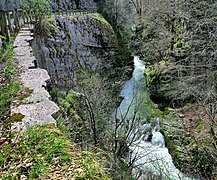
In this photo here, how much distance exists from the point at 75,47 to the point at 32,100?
13.3 metres

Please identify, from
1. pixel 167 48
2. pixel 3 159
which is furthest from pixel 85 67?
pixel 3 159

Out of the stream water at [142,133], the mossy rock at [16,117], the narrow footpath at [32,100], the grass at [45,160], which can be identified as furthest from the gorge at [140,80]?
the grass at [45,160]

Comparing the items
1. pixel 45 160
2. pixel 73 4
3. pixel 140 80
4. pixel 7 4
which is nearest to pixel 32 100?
pixel 45 160

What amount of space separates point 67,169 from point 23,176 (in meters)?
0.40

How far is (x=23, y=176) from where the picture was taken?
2.01 meters

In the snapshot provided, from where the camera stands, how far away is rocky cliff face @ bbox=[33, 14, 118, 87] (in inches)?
570

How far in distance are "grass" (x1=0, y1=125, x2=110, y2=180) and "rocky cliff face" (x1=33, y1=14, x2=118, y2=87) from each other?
34.8 feet

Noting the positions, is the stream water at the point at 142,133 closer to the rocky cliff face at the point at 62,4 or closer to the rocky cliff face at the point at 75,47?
the rocky cliff face at the point at 75,47

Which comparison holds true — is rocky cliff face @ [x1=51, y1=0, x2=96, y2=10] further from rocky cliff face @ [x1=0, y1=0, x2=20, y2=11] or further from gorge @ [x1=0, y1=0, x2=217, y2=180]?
rocky cliff face @ [x1=0, y1=0, x2=20, y2=11]

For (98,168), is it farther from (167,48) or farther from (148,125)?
(167,48)

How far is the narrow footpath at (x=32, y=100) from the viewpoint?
312 centimetres

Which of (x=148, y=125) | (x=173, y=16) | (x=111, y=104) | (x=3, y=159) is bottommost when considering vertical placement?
(x=148, y=125)

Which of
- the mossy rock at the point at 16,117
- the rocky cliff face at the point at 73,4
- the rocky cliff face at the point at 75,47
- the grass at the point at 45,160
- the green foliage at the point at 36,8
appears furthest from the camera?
the rocky cliff face at the point at 73,4

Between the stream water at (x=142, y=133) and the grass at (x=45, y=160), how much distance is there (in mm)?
4948
